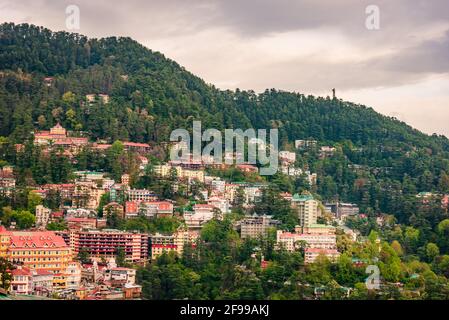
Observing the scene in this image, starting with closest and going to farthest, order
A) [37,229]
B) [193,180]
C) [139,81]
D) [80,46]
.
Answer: [37,229] → [193,180] → [139,81] → [80,46]

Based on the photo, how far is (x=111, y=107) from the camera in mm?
30250

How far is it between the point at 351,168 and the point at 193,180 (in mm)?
7257

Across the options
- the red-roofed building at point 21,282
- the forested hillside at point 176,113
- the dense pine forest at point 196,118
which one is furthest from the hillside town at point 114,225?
the forested hillside at point 176,113

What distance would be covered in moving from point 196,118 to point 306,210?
7.30m

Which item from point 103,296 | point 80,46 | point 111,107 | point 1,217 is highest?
point 80,46

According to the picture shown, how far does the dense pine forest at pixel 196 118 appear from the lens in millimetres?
25297

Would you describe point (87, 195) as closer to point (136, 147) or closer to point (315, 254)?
point (136, 147)

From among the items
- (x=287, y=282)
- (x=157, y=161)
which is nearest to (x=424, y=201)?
(x=157, y=161)

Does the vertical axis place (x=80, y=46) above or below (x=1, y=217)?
above

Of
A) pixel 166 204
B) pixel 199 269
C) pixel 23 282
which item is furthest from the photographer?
pixel 166 204

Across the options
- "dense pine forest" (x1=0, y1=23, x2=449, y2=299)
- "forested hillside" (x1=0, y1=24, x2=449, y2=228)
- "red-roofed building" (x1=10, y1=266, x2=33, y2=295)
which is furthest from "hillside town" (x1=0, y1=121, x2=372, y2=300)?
"forested hillside" (x1=0, y1=24, x2=449, y2=228)

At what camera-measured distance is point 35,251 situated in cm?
1922

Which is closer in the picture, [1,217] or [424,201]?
[1,217]

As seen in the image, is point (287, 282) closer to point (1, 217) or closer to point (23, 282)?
point (23, 282)
